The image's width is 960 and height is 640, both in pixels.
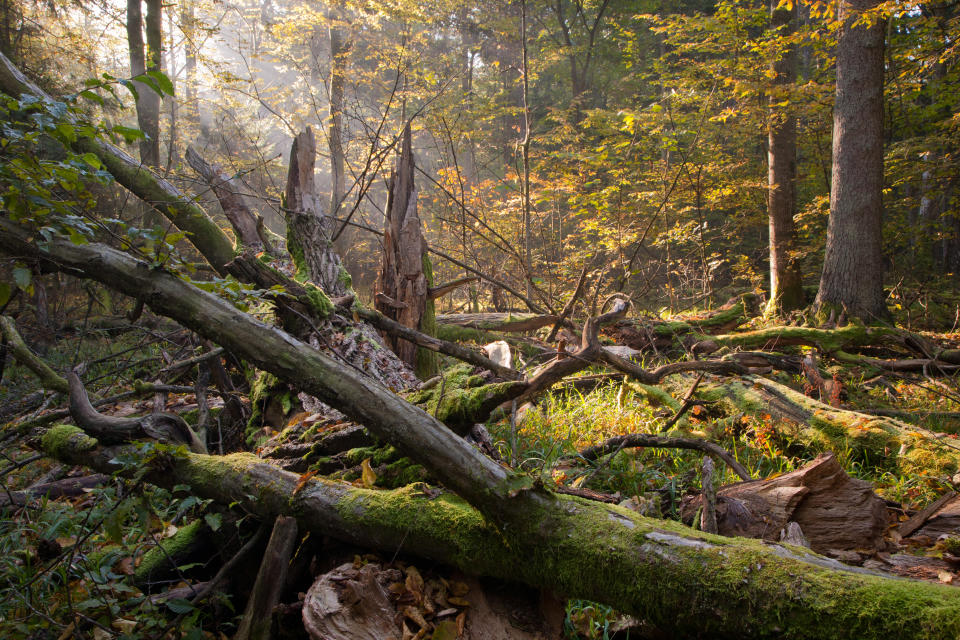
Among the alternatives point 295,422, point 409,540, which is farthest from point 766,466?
point 295,422

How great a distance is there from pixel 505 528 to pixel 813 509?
182 centimetres

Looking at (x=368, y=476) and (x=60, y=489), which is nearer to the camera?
(x=368, y=476)

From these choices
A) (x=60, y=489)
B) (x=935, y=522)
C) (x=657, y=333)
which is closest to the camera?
(x=935, y=522)

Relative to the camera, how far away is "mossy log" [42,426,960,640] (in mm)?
1323

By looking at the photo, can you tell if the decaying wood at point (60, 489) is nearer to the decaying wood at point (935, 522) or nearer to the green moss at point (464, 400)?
the green moss at point (464, 400)

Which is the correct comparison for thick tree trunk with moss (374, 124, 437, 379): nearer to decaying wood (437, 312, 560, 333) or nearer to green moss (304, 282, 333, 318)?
green moss (304, 282, 333, 318)

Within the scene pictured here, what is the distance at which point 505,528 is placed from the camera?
5.90 feet

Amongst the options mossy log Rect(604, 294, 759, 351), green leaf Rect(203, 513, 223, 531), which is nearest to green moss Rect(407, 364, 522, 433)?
green leaf Rect(203, 513, 223, 531)

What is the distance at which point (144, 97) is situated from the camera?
39.7 ft

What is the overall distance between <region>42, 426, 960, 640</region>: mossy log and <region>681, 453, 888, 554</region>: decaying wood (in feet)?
2.44

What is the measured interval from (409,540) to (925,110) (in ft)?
37.7

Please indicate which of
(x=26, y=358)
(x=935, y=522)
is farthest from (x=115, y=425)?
(x=935, y=522)

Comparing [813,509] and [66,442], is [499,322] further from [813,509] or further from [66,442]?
[66,442]

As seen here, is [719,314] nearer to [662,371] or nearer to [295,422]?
[662,371]
